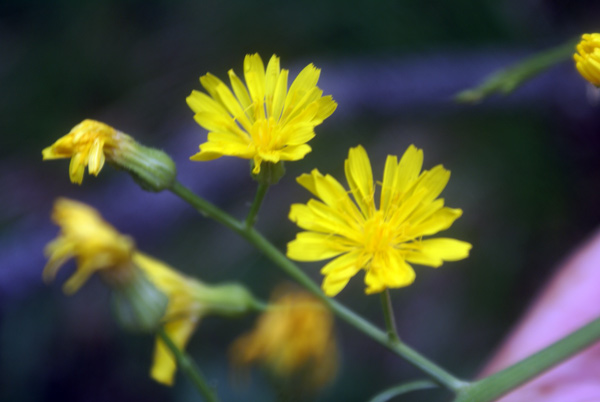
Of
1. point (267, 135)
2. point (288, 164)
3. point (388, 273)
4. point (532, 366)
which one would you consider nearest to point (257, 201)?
point (267, 135)

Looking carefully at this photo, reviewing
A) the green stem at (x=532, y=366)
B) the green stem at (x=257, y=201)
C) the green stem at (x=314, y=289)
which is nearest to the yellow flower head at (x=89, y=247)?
the green stem at (x=314, y=289)

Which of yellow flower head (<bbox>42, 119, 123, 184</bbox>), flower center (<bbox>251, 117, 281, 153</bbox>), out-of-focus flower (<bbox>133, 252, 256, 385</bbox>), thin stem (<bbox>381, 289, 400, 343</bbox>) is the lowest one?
thin stem (<bbox>381, 289, 400, 343</bbox>)

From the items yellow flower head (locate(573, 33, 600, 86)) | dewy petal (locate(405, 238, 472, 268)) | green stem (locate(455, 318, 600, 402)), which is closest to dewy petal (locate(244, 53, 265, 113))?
dewy petal (locate(405, 238, 472, 268))

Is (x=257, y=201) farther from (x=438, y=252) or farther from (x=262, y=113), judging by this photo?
(x=438, y=252)

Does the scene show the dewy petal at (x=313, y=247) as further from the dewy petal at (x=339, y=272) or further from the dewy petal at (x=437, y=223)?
the dewy petal at (x=437, y=223)

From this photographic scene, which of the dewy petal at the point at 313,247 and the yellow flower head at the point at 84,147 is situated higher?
the yellow flower head at the point at 84,147

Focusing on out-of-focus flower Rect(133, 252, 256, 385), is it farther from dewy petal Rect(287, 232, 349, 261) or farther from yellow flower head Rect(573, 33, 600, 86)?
yellow flower head Rect(573, 33, 600, 86)
